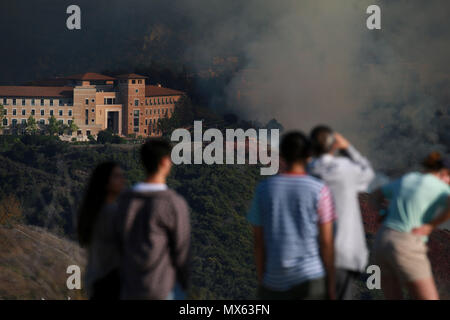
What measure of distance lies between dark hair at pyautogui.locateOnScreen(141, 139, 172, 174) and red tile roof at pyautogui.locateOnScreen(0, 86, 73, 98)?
28.6 meters

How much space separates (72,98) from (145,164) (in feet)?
93.0

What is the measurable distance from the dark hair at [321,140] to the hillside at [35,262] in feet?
38.7

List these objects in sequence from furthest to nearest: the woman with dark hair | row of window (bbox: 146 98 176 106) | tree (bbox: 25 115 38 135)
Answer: row of window (bbox: 146 98 176 106), tree (bbox: 25 115 38 135), the woman with dark hair

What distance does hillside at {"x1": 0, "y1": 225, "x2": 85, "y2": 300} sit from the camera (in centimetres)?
1638

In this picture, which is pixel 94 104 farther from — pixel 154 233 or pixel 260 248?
pixel 154 233

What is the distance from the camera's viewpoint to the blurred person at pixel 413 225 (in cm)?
355

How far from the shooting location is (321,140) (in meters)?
3.48

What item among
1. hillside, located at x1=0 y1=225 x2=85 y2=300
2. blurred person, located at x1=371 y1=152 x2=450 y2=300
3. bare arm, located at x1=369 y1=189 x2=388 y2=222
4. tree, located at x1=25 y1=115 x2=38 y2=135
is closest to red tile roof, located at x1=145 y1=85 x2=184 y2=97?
tree, located at x1=25 y1=115 x2=38 y2=135

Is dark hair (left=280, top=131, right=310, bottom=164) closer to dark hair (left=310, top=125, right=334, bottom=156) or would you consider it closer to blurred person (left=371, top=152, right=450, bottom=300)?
dark hair (left=310, top=125, right=334, bottom=156)

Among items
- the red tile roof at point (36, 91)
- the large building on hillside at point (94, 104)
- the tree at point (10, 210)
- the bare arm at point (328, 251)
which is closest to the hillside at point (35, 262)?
the tree at point (10, 210)

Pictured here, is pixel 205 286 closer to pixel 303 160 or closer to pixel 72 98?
pixel 72 98

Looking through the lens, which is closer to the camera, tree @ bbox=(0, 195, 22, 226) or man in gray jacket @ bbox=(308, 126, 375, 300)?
man in gray jacket @ bbox=(308, 126, 375, 300)

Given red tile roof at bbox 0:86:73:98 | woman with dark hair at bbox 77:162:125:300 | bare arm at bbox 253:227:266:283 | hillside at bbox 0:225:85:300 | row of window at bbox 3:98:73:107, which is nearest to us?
woman with dark hair at bbox 77:162:125:300

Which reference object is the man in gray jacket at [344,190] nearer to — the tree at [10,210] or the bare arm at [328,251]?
the bare arm at [328,251]
